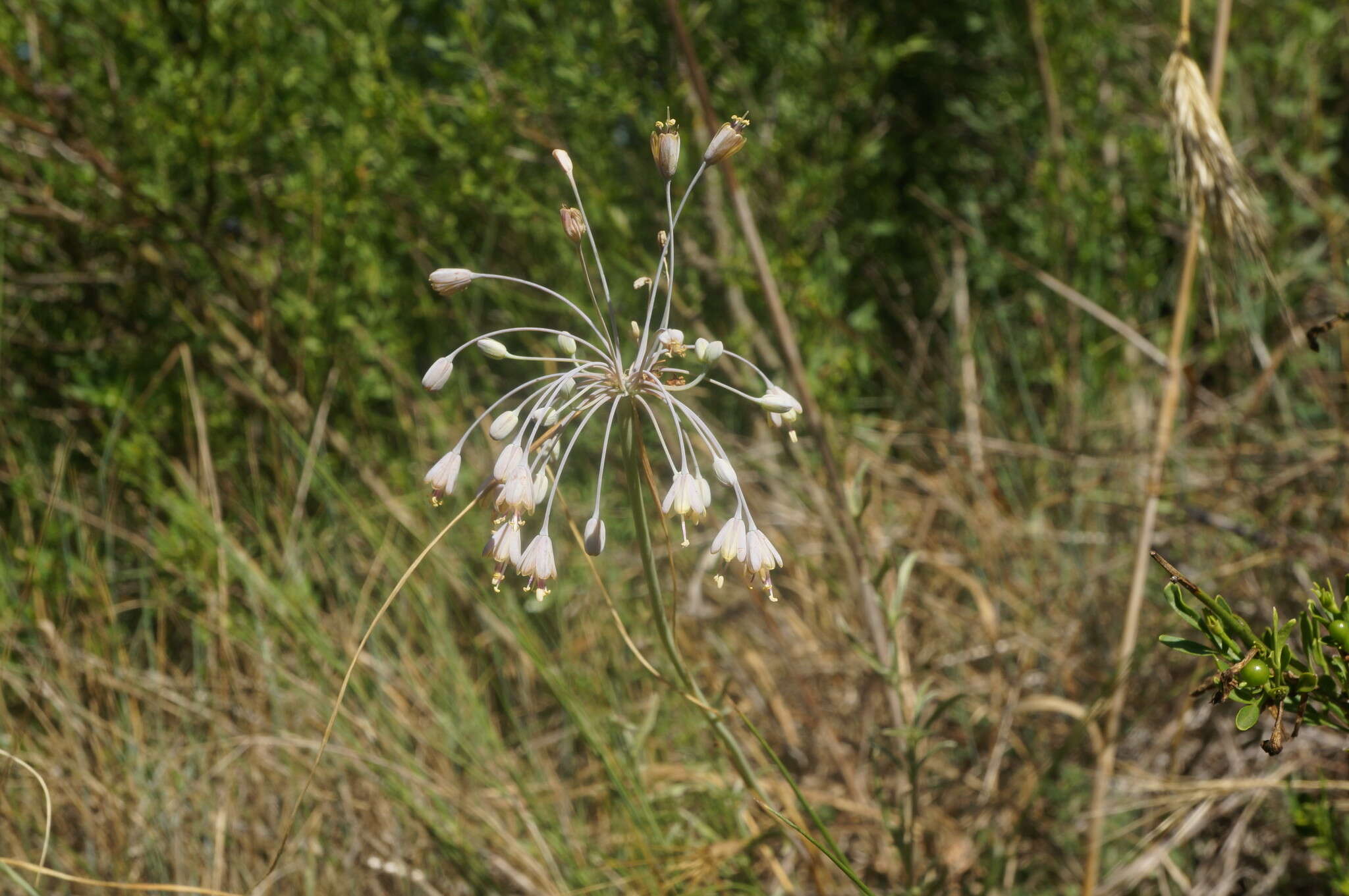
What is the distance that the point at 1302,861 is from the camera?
7.30 feet

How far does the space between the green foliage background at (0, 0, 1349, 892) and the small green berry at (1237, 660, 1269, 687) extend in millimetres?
1161

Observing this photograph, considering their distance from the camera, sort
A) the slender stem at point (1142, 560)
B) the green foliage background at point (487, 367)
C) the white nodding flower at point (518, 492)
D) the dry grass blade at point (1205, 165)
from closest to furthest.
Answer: the white nodding flower at point (518, 492)
the dry grass blade at point (1205, 165)
the slender stem at point (1142, 560)
the green foliage background at point (487, 367)

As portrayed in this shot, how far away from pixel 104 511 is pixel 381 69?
1.56m

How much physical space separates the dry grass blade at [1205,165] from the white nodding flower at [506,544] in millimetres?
1341

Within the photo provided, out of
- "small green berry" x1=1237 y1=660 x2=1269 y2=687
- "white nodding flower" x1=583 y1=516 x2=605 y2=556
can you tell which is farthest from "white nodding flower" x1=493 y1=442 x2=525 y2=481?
"small green berry" x1=1237 y1=660 x2=1269 y2=687

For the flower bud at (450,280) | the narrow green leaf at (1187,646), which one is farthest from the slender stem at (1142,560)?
the flower bud at (450,280)

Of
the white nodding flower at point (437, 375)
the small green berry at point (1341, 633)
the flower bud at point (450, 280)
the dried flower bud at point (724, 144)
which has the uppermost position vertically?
the dried flower bud at point (724, 144)

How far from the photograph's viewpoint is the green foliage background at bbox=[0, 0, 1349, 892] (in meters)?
2.39

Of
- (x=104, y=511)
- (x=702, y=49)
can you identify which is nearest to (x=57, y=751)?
(x=104, y=511)

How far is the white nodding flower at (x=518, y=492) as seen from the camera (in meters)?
1.15

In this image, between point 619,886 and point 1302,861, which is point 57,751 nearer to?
point 619,886

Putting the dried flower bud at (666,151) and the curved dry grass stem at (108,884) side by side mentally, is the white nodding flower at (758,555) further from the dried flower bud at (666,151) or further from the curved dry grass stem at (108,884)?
the curved dry grass stem at (108,884)

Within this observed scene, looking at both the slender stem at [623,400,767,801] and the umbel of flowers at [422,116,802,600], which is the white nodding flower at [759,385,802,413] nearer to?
the umbel of flowers at [422,116,802,600]

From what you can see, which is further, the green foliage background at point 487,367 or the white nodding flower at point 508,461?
the green foliage background at point 487,367
